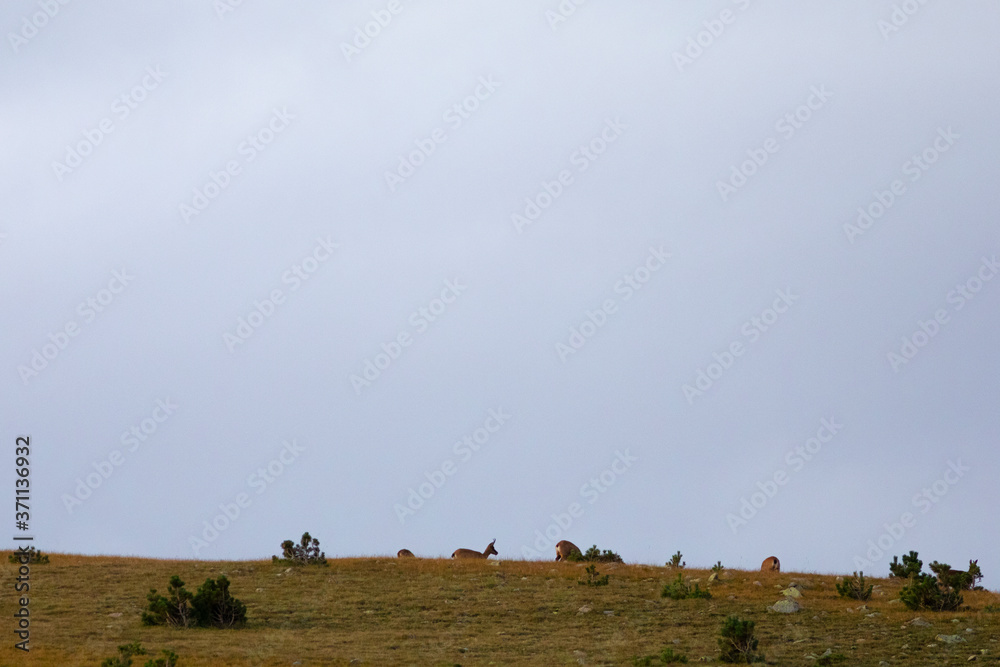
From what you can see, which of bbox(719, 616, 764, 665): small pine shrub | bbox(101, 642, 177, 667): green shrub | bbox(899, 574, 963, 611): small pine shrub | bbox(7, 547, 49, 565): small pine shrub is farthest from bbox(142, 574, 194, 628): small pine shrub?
bbox(899, 574, 963, 611): small pine shrub

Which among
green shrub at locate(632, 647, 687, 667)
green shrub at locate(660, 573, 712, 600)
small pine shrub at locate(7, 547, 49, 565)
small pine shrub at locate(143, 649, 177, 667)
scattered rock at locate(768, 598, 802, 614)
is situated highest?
small pine shrub at locate(7, 547, 49, 565)

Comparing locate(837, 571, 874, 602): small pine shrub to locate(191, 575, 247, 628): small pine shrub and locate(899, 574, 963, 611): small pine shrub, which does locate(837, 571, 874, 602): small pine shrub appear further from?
locate(191, 575, 247, 628): small pine shrub

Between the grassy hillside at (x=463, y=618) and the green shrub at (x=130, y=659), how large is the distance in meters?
0.22

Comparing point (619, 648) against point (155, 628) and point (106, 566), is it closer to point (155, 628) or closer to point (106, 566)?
point (155, 628)

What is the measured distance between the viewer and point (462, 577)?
88.0ft

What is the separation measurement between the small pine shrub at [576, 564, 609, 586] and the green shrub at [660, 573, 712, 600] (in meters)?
1.53

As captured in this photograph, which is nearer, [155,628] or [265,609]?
[155,628]

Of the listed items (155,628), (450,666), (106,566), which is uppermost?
(106,566)

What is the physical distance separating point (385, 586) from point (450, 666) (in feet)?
27.3

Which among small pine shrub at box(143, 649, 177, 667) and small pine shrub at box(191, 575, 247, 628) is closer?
small pine shrub at box(143, 649, 177, 667)

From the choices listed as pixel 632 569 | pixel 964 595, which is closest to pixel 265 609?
pixel 632 569

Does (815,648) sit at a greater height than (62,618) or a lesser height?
lesser

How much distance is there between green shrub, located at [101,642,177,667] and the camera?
17.0m

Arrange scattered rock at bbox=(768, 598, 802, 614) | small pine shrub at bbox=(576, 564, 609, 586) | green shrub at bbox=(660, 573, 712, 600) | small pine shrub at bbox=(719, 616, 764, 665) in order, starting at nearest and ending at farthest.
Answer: small pine shrub at bbox=(719, 616, 764, 665) → scattered rock at bbox=(768, 598, 802, 614) → green shrub at bbox=(660, 573, 712, 600) → small pine shrub at bbox=(576, 564, 609, 586)
